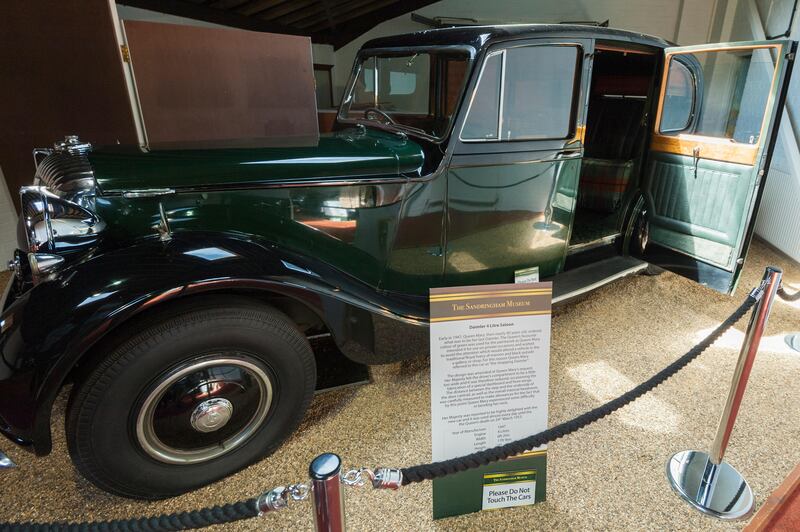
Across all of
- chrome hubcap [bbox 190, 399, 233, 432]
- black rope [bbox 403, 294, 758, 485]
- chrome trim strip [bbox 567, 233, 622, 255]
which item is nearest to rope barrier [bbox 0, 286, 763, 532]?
black rope [bbox 403, 294, 758, 485]

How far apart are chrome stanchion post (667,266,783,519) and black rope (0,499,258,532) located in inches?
68.3

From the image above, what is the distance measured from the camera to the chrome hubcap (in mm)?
1688

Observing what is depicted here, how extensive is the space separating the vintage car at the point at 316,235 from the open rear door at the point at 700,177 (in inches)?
0.5

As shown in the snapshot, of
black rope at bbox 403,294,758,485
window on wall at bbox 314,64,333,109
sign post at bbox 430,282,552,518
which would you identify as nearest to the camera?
black rope at bbox 403,294,758,485

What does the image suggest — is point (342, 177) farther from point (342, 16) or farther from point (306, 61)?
point (342, 16)

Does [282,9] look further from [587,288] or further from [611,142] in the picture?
[587,288]

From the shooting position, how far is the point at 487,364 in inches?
57.2

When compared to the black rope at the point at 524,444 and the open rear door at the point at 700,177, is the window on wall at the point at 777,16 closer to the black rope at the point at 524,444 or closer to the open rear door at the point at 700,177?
the open rear door at the point at 700,177

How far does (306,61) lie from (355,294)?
10.8 ft

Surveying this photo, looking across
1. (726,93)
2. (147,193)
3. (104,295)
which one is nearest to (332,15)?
(726,93)

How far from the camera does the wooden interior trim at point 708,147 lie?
262 cm

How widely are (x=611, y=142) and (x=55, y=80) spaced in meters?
4.37

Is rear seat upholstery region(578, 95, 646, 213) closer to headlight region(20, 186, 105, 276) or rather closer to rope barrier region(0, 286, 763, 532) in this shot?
rope barrier region(0, 286, 763, 532)

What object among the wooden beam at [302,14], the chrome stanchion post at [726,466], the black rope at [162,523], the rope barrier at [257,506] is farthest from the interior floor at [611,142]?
the wooden beam at [302,14]
